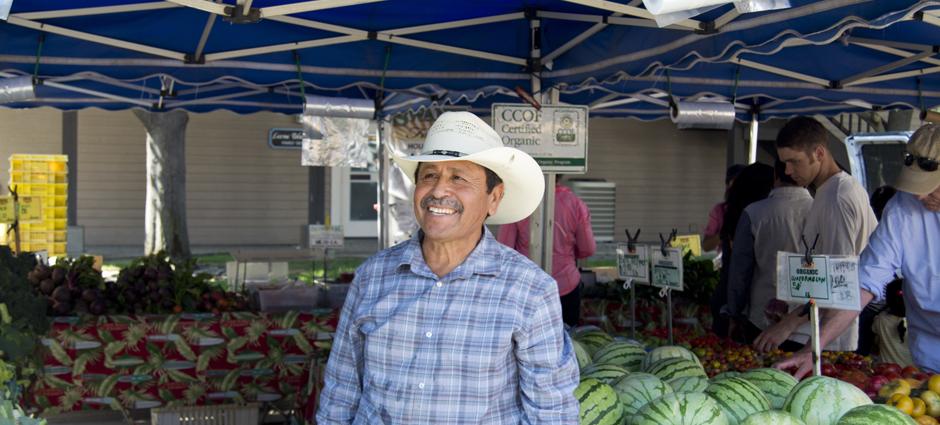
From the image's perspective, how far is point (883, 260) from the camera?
3.64 meters

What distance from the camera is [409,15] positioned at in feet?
16.3

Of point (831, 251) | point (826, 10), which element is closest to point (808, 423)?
point (826, 10)

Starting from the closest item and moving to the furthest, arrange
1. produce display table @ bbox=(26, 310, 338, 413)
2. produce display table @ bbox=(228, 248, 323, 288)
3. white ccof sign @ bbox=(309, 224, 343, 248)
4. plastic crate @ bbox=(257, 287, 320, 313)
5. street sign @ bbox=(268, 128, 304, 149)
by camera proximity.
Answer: produce display table @ bbox=(26, 310, 338, 413) < plastic crate @ bbox=(257, 287, 320, 313) < white ccof sign @ bbox=(309, 224, 343, 248) < produce display table @ bbox=(228, 248, 323, 288) < street sign @ bbox=(268, 128, 304, 149)

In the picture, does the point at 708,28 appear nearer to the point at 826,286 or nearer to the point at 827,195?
the point at 826,286

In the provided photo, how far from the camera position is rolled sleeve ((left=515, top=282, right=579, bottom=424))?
93.3 inches

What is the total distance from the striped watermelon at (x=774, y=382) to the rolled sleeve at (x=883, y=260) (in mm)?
555

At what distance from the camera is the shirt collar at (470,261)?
242cm

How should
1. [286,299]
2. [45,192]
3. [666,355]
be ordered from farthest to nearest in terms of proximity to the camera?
[45,192], [286,299], [666,355]

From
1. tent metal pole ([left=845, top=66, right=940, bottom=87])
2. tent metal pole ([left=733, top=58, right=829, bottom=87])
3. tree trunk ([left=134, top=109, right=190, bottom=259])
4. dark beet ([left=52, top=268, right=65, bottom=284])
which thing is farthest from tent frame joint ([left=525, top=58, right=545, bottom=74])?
tree trunk ([left=134, top=109, right=190, bottom=259])

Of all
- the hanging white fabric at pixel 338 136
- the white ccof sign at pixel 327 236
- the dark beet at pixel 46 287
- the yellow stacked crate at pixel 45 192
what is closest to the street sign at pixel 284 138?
the yellow stacked crate at pixel 45 192

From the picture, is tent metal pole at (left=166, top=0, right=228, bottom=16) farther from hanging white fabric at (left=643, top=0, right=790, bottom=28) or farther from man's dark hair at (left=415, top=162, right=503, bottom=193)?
hanging white fabric at (left=643, top=0, right=790, bottom=28)

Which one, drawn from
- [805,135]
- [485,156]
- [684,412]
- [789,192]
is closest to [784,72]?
[789,192]

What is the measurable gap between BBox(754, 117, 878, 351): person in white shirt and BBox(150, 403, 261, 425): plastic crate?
3.34 meters

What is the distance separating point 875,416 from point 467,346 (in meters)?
1.31
